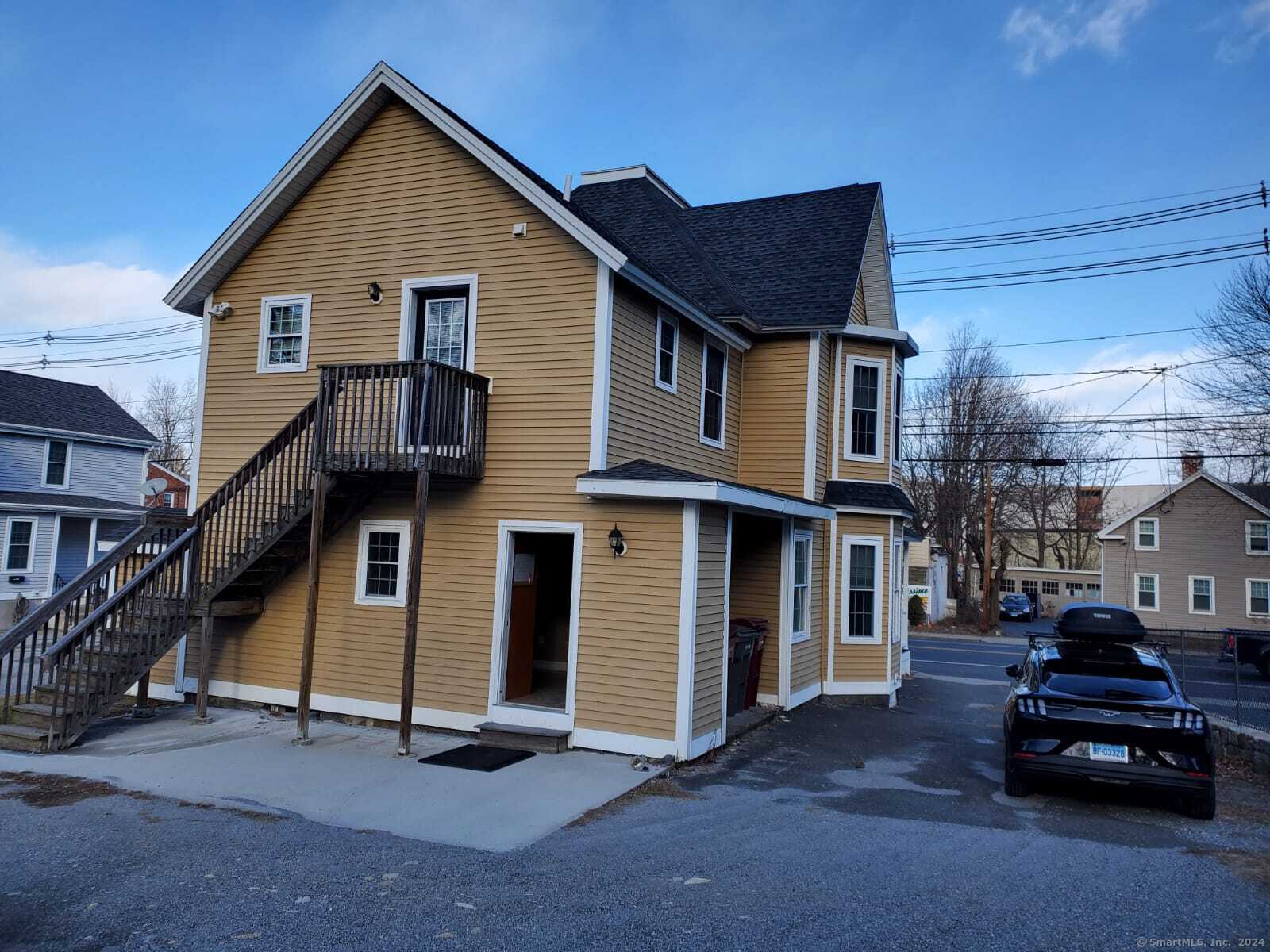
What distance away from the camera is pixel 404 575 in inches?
423

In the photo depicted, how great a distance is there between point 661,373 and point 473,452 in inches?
113

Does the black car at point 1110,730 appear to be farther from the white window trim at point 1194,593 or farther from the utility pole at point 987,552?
the white window trim at point 1194,593

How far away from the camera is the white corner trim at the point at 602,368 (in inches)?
392

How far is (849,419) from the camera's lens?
14414mm

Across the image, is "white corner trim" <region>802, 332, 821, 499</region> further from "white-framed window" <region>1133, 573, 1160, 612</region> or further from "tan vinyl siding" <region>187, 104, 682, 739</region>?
"white-framed window" <region>1133, 573, 1160, 612</region>

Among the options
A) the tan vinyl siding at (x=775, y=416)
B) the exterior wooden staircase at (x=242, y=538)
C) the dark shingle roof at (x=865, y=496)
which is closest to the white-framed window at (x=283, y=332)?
the exterior wooden staircase at (x=242, y=538)

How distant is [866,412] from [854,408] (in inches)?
10.4

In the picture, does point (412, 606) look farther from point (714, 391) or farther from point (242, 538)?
point (714, 391)

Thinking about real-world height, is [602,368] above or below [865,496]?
above

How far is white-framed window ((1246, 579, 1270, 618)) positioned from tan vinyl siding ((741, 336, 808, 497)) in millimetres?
28106

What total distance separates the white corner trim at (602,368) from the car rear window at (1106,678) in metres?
5.18

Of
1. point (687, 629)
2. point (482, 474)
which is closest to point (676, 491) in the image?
point (687, 629)

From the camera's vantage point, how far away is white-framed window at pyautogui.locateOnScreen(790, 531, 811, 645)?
13055mm

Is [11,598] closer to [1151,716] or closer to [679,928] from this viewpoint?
[679,928]
